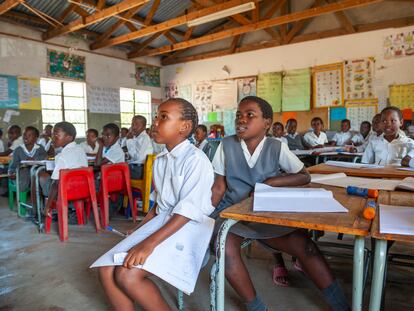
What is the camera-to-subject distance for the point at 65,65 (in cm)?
Answer: 681

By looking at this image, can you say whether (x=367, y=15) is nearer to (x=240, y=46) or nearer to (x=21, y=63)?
(x=240, y=46)

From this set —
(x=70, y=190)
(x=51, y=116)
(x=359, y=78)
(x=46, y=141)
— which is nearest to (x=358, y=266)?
(x=70, y=190)

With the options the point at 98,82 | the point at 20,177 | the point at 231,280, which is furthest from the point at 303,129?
the point at 231,280

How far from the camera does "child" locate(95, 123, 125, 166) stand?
317cm

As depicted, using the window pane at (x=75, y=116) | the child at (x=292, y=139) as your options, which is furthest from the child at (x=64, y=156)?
the window pane at (x=75, y=116)

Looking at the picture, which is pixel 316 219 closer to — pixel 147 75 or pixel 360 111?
pixel 360 111

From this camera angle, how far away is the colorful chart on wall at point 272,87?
23.8 ft

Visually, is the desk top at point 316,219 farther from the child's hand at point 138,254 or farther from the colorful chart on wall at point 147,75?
the colorful chart on wall at point 147,75

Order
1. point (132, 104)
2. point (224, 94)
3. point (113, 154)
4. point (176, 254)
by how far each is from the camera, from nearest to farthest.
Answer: point (176, 254), point (113, 154), point (224, 94), point (132, 104)

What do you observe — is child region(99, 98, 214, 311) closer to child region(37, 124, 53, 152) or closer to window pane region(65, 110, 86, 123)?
child region(37, 124, 53, 152)

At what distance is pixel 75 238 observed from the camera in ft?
8.68

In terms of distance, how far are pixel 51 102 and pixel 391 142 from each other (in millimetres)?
6375

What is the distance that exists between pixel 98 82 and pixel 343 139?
5.46 meters

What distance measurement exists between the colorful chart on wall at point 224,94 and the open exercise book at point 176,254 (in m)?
6.98
